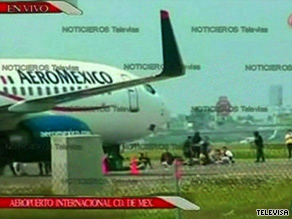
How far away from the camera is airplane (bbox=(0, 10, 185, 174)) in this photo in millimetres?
12359

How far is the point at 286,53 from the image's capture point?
40.1ft

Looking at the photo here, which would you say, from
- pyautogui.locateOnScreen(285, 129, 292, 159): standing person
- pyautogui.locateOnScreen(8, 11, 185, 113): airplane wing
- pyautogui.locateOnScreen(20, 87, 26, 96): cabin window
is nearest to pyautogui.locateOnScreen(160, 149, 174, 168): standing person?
pyautogui.locateOnScreen(8, 11, 185, 113): airplane wing

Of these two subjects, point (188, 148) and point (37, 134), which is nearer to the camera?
point (188, 148)

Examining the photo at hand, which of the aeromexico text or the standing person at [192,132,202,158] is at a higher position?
the aeromexico text

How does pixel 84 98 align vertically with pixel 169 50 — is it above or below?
below

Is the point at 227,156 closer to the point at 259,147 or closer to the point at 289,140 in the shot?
the point at 259,147

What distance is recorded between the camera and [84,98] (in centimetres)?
1240

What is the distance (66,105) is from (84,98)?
148 mm

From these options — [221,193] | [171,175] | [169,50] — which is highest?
[169,50]

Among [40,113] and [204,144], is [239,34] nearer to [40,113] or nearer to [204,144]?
[204,144]

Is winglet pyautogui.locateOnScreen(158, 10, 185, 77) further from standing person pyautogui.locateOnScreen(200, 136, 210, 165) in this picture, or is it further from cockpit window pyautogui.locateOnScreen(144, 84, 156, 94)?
standing person pyautogui.locateOnScreen(200, 136, 210, 165)

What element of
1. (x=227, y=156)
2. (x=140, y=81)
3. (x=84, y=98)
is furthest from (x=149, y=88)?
(x=227, y=156)

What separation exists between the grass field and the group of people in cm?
6

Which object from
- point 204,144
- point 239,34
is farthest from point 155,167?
point 239,34
